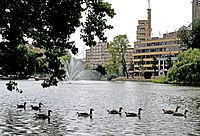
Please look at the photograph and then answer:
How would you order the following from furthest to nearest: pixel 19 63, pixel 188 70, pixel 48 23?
pixel 188 70 → pixel 19 63 → pixel 48 23

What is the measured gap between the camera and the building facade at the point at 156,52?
146 m

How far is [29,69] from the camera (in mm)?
12953

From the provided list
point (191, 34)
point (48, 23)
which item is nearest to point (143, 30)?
point (191, 34)

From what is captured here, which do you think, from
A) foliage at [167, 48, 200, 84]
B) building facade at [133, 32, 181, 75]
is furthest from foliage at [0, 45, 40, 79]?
building facade at [133, 32, 181, 75]

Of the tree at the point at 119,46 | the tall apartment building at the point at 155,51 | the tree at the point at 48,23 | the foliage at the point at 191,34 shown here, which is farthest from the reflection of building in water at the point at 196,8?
the tree at the point at 48,23

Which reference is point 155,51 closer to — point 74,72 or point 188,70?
point 74,72

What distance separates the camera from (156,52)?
513 ft

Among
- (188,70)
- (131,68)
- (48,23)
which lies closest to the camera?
(48,23)

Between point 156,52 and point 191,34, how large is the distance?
189 ft

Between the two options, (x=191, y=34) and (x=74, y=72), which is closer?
(x=191, y=34)

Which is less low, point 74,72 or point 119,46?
point 119,46

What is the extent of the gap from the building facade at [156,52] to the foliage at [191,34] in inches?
1448

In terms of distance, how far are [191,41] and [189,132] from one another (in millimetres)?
86675

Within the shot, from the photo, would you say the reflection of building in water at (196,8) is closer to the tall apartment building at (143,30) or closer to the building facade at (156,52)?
the building facade at (156,52)
